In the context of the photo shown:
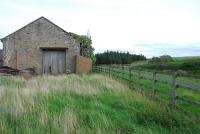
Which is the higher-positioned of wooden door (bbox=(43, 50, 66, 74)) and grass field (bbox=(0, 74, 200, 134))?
wooden door (bbox=(43, 50, 66, 74))

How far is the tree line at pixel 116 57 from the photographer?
56.5 meters

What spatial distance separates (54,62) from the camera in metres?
22.1

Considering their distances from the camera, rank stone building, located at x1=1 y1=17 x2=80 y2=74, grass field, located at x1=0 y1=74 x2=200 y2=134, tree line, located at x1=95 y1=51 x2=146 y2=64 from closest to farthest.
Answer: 1. grass field, located at x1=0 y1=74 x2=200 y2=134
2. stone building, located at x1=1 y1=17 x2=80 y2=74
3. tree line, located at x1=95 y1=51 x2=146 y2=64

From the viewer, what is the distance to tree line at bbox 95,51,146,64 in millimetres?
56494

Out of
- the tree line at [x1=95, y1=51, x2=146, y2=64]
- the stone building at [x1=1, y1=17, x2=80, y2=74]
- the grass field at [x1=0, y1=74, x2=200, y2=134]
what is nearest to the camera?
the grass field at [x1=0, y1=74, x2=200, y2=134]

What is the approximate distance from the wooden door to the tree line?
33.6 metres

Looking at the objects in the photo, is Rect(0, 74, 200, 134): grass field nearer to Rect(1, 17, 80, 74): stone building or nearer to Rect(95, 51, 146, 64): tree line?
Rect(1, 17, 80, 74): stone building

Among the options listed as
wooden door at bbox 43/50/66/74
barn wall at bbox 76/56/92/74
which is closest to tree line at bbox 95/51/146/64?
barn wall at bbox 76/56/92/74

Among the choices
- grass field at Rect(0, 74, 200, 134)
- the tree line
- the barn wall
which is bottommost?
grass field at Rect(0, 74, 200, 134)

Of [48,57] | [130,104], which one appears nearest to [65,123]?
[130,104]

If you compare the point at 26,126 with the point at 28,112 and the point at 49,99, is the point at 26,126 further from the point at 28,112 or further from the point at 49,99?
the point at 49,99

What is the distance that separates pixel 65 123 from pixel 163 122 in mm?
2013

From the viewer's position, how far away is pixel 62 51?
22.3 m

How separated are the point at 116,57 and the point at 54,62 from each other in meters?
40.7
